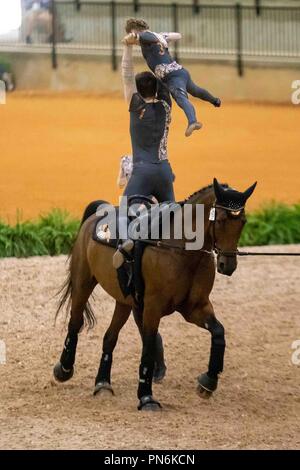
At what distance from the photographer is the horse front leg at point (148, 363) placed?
1047cm

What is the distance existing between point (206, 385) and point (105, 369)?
1096mm

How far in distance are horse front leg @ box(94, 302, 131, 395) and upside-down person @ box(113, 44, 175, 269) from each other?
0.80m

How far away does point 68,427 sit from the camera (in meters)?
10.1

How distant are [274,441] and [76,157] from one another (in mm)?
11564

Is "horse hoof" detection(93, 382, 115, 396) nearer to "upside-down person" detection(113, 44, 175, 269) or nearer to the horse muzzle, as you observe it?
"upside-down person" detection(113, 44, 175, 269)

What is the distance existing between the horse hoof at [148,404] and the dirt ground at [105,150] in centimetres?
777

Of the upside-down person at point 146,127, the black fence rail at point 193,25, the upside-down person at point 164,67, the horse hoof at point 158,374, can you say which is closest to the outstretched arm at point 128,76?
the upside-down person at point 146,127

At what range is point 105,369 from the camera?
1127 centimetres

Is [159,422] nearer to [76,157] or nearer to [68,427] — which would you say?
[68,427]

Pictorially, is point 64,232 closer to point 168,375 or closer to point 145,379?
point 168,375

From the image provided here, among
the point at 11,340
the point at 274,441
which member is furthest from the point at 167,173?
the point at 11,340

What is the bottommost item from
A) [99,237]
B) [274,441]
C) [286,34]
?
[274,441]

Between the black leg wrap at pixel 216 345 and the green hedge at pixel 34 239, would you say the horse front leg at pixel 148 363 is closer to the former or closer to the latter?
the black leg wrap at pixel 216 345

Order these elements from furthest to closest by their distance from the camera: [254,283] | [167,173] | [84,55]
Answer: [84,55], [254,283], [167,173]
